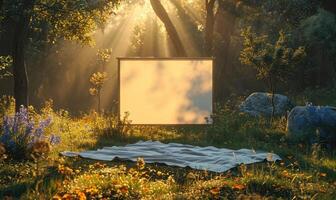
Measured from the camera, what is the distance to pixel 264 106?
72.5 feet

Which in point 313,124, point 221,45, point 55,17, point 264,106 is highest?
point 221,45

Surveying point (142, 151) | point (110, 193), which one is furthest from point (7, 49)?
point (110, 193)

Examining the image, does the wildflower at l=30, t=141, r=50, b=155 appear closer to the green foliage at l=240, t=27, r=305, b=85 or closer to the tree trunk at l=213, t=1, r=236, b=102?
the green foliage at l=240, t=27, r=305, b=85

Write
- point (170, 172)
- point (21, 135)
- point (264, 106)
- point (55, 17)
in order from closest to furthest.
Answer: point (170, 172) → point (21, 135) → point (55, 17) → point (264, 106)

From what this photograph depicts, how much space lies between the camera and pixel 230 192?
7355mm

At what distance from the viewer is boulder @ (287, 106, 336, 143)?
47.2ft

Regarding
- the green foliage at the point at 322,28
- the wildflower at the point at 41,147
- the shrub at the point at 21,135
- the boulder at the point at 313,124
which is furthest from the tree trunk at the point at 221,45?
the wildflower at the point at 41,147

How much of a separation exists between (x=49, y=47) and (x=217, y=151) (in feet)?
78.7

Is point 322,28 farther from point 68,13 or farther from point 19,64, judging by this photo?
point 19,64

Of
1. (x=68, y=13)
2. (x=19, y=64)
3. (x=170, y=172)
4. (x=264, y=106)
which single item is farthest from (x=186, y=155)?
(x=264, y=106)

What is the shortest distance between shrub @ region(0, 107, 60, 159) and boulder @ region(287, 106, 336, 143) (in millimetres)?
6723

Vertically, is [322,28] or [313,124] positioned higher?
[322,28]

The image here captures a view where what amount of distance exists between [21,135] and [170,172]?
9.41ft

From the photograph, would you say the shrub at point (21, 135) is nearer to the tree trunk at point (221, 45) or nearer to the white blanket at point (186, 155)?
the white blanket at point (186, 155)
